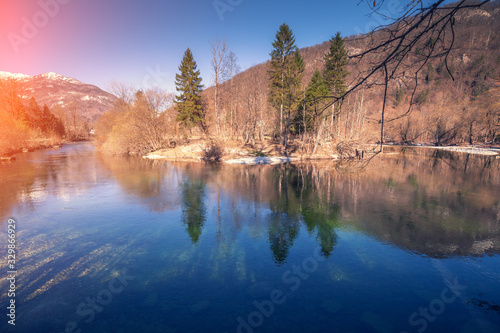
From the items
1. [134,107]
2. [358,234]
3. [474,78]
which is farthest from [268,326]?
[474,78]

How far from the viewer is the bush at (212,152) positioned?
36.8 metres

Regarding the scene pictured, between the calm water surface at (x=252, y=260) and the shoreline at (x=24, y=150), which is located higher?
the shoreline at (x=24, y=150)

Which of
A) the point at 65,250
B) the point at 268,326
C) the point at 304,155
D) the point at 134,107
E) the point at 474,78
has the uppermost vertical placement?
the point at 474,78

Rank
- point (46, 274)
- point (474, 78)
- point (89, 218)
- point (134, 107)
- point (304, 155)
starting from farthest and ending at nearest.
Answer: point (474, 78)
point (134, 107)
point (304, 155)
point (89, 218)
point (46, 274)

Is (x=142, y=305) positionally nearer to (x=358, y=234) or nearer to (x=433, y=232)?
(x=358, y=234)

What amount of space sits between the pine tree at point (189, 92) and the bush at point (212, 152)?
11227 millimetres

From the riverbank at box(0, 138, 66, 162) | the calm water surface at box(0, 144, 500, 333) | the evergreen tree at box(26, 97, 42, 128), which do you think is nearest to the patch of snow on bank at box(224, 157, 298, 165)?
the calm water surface at box(0, 144, 500, 333)

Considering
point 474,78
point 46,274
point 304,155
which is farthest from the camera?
point 474,78

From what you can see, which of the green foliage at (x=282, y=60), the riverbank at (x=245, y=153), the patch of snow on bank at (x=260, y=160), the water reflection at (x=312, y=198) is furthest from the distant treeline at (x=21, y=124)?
the green foliage at (x=282, y=60)

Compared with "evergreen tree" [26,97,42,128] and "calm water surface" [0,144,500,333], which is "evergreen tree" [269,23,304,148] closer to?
"calm water surface" [0,144,500,333]

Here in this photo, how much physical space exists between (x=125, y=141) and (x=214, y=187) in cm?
2992

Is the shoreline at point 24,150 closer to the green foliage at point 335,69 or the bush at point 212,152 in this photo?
the bush at point 212,152

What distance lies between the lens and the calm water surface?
689 cm

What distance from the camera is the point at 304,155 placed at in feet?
126
